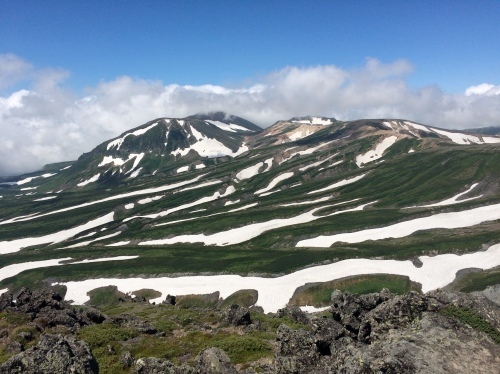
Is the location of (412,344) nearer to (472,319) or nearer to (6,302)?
(472,319)

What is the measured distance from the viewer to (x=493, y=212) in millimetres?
121938

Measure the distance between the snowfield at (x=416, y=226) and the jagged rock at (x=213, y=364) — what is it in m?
99.2

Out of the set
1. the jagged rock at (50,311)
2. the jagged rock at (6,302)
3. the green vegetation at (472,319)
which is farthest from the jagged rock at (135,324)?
the green vegetation at (472,319)

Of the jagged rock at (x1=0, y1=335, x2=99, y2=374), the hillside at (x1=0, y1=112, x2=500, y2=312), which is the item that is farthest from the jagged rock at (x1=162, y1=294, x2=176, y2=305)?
the jagged rock at (x1=0, y1=335, x2=99, y2=374)

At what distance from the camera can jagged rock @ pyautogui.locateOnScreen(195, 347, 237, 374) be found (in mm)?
20047

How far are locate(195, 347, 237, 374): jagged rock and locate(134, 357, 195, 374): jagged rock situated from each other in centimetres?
59

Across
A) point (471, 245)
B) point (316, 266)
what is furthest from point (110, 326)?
point (471, 245)

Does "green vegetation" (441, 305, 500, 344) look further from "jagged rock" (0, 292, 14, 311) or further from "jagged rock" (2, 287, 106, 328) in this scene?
"jagged rock" (0, 292, 14, 311)

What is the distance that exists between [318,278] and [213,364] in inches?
2704

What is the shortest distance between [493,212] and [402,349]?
132425 mm

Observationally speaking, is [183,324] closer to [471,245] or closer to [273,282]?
[273,282]

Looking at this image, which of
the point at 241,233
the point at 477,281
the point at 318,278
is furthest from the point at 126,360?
the point at 241,233

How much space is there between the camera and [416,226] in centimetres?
11988

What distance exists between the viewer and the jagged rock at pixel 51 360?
19.6m
